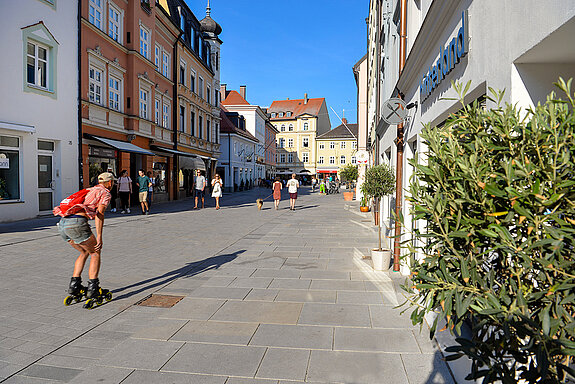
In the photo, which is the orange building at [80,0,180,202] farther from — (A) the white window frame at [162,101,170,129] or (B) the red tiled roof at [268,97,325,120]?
(B) the red tiled roof at [268,97,325,120]

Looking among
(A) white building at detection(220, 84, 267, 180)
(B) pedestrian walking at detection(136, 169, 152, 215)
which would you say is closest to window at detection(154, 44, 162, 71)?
(B) pedestrian walking at detection(136, 169, 152, 215)

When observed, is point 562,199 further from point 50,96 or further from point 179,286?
point 50,96

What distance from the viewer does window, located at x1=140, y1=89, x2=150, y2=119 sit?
2216 centimetres

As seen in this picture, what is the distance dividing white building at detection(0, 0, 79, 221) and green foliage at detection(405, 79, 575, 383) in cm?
1442

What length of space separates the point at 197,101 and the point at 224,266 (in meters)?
26.6

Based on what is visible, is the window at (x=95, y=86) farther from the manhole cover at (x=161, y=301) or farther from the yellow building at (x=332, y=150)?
the yellow building at (x=332, y=150)

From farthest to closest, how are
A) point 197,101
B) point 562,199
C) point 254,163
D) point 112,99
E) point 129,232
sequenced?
point 254,163
point 197,101
point 112,99
point 129,232
point 562,199

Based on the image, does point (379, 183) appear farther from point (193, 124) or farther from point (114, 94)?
point (193, 124)

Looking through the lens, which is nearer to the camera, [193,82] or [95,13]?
[95,13]

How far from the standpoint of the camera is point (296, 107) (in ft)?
313

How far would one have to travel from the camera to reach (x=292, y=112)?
307ft

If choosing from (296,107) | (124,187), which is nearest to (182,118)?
(124,187)

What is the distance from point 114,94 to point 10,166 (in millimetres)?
7114

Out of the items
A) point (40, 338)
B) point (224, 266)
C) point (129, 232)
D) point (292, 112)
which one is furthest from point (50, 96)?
point (292, 112)
